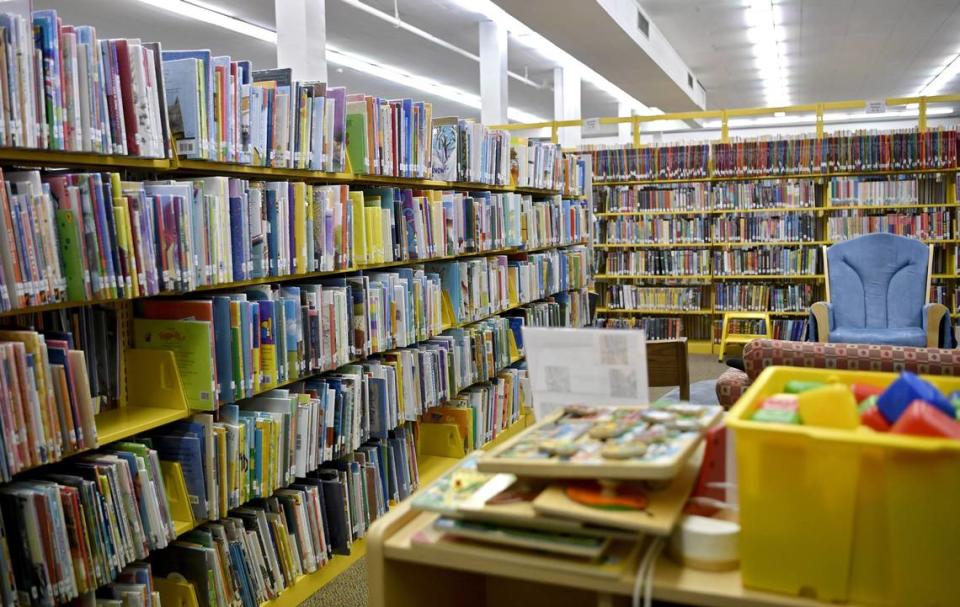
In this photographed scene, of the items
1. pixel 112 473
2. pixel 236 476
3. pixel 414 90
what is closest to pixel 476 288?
pixel 236 476

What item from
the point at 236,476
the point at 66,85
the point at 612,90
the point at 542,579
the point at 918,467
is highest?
the point at 612,90

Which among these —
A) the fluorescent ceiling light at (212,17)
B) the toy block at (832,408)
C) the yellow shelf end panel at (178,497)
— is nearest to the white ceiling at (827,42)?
the fluorescent ceiling light at (212,17)

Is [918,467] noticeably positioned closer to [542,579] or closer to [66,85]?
[542,579]

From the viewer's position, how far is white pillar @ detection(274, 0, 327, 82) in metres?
5.73

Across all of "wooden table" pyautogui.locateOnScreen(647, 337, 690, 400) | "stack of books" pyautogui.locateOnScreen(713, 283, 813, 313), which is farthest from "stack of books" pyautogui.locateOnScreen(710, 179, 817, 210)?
"wooden table" pyautogui.locateOnScreen(647, 337, 690, 400)

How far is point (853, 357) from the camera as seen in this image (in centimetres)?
229

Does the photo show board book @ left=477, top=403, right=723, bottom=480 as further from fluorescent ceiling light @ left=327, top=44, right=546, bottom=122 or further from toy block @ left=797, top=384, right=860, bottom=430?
fluorescent ceiling light @ left=327, top=44, right=546, bottom=122

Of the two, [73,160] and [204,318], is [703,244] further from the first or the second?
[73,160]

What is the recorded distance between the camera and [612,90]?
14.5 m

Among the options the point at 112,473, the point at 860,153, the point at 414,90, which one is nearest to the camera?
the point at 112,473

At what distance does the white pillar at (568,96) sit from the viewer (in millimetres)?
11656

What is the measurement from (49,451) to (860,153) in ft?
24.4

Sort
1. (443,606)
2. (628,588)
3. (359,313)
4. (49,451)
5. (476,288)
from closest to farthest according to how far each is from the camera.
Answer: (628,588) → (443,606) → (49,451) → (359,313) → (476,288)

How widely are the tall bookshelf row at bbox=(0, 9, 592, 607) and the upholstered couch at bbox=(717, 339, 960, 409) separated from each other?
5.25ft
